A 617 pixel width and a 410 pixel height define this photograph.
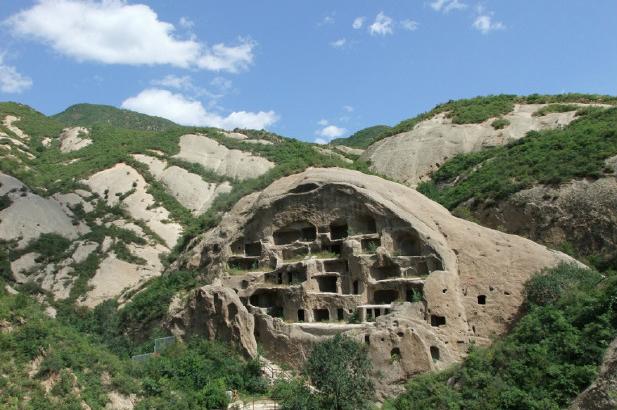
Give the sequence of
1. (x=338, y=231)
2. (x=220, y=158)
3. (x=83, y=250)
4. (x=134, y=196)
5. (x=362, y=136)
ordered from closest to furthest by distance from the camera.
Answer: (x=338, y=231) → (x=83, y=250) → (x=134, y=196) → (x=220, y=158) → (x=362, y=136)

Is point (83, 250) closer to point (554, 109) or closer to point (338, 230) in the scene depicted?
point (338, 230)

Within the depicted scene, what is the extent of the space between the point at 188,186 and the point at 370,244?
95.5 feet

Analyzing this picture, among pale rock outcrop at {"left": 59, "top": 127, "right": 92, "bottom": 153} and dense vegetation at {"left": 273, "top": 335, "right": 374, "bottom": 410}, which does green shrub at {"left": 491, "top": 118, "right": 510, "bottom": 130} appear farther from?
pale rock outcrop at {"left": 59, "top": 127, "right": 92, "bottom": 153}

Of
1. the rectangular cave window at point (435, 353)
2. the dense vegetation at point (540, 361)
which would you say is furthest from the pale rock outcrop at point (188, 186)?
the dense vegetation at point (540, 361)

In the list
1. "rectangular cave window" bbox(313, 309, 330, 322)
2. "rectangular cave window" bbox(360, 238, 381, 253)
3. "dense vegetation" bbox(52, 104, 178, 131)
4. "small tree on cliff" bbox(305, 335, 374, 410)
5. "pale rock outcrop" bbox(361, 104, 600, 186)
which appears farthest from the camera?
"dense vegetation" bbox(52, 104, 178, 131)

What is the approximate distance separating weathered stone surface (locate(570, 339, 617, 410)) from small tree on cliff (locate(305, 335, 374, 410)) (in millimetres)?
6750

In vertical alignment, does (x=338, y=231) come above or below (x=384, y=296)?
above

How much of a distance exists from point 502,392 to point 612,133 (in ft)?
64.2

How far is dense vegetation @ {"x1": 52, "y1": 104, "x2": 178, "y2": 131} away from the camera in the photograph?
318 feet

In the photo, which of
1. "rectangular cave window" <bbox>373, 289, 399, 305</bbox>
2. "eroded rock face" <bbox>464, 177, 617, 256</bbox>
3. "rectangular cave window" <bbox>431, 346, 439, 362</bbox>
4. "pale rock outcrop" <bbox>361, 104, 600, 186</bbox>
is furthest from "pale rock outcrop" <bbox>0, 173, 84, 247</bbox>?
"rectangular cave window" <bbox>431, 346, 439, 362</bbox>

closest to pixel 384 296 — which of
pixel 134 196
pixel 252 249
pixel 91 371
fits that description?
pixel 252 249

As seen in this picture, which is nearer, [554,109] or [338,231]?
[338,231]

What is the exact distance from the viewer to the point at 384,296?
84.8 ft

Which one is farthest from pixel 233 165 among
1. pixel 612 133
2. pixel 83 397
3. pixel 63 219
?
pixel 83 397
